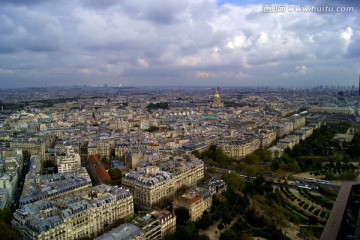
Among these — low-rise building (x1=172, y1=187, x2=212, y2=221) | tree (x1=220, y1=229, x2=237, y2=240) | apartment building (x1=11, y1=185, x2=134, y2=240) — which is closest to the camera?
apartment building (x1=11, y1=185, x2=134, y2=240)

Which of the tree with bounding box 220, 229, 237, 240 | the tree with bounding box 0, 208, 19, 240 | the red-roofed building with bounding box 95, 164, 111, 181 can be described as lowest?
the tree with bounding box 220, 229, 237, 240

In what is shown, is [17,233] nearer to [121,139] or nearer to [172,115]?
[121,139]

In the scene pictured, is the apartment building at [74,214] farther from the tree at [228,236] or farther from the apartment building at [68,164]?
the apartment building at [68,164]

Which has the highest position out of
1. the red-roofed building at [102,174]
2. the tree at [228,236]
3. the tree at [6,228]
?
the red-roofed building at [102,174]

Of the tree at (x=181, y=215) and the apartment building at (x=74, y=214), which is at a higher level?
the apartment building at (x=74, y=214)

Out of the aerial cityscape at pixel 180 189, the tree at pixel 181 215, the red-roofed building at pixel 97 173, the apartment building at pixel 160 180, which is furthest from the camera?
the red-roofed building at pixel 97 173

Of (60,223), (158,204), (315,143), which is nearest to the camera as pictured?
(60,223)

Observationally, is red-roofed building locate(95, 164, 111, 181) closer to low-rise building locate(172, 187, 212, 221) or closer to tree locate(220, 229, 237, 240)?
low-rise building locate(172, 187, 212, 221)

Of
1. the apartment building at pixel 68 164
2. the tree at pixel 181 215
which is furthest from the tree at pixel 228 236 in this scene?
the apartment building at pixel 68 164

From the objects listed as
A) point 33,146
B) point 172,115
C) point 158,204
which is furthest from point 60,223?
point 172,115

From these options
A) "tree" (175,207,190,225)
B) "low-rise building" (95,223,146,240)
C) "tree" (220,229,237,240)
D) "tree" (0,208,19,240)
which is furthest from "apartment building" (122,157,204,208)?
"tree" (0,208,19,240)

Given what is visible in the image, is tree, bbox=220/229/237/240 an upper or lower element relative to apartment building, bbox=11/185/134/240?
lower
